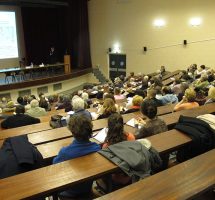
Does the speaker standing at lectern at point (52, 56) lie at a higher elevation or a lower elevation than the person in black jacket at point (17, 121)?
higher

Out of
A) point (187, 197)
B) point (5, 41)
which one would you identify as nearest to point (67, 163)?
point (187, 197)

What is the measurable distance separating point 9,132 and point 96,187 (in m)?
1.67

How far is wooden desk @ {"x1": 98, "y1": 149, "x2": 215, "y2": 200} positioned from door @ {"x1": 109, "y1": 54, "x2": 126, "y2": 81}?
10952 mm

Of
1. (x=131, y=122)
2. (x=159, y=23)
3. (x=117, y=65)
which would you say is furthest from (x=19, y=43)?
(x=131, y=122)

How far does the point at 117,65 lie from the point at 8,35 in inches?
189

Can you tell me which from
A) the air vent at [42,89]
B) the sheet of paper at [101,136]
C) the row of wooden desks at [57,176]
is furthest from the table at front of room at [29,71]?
the row of wooden desks at [57,176]

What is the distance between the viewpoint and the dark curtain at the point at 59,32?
13289mm

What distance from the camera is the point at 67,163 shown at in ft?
7.06

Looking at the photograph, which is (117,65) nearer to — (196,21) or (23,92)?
(196,21)

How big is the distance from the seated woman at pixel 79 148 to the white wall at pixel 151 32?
8.60 meters

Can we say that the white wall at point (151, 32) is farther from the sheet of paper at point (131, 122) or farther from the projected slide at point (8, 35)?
the sheet of paper at point (131, 122)

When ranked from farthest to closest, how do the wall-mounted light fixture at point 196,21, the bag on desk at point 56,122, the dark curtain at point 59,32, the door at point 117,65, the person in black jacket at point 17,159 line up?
1. the dark curtain at point 59,32
2. the door at point 117,65
3. the wall-mounted light fixture at point 196,21
4. the bag on desk at point 56,122
5. the person in black jacket at point 17,159

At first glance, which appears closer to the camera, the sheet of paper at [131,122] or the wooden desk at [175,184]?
the wooden desk at [175,184]

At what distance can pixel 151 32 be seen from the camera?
1163 centimetres
